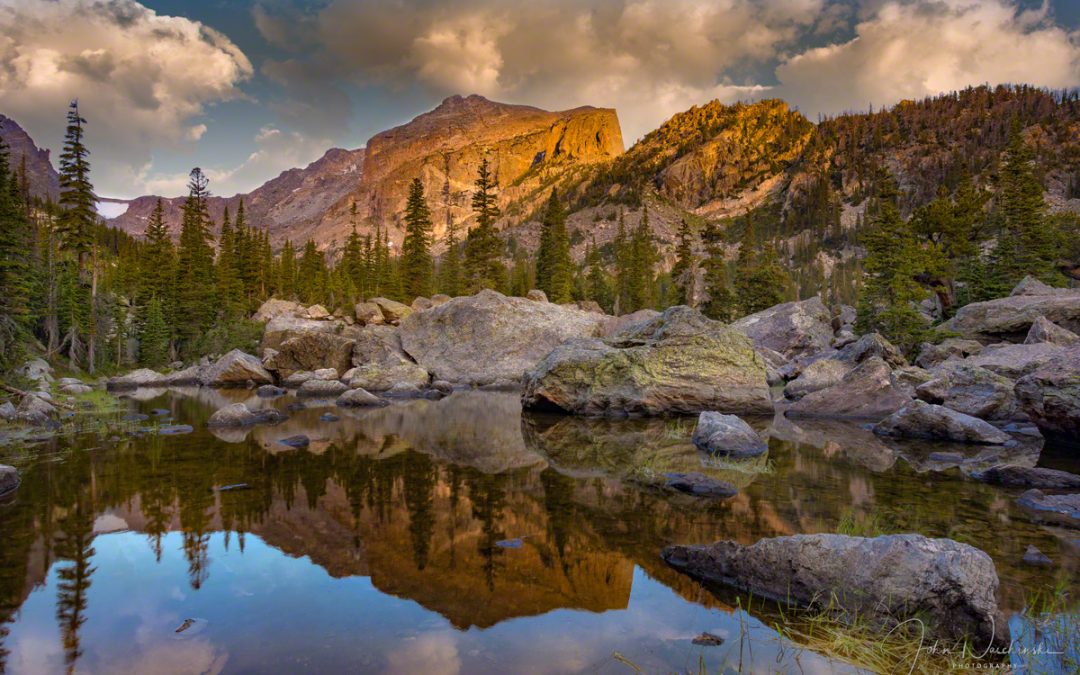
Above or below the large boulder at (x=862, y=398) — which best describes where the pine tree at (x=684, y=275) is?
above

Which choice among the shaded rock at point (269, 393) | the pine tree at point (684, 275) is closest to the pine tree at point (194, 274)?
the shaded rock at point (269, 393)

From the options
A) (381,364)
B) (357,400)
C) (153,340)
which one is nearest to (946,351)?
(357,400)

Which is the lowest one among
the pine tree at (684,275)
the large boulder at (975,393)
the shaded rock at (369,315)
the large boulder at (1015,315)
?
the large boulder at (975,393)

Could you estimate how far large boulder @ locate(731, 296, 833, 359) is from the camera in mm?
36000

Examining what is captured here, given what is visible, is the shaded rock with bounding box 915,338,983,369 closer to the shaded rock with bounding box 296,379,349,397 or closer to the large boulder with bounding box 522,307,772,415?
the large boulder with bounding box 522,307,772,415

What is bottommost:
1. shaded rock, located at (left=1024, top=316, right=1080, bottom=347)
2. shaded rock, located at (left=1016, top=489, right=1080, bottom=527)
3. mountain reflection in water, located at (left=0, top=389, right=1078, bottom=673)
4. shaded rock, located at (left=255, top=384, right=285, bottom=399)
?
mountain reflection in water, located at (left=0, top=389, right=1078, bottom=673)

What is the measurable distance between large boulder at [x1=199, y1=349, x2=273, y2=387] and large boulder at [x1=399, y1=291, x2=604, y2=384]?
9.13 m

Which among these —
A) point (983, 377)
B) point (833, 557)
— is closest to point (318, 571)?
point (833, 557)

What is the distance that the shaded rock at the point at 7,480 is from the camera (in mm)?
9362

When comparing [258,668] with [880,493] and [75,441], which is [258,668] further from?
[75,441]

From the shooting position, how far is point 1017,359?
58.0 ft

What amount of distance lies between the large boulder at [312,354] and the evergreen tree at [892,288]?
30538 millimetres

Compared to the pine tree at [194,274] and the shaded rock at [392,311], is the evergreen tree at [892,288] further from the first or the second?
the pine tree at [194,274]

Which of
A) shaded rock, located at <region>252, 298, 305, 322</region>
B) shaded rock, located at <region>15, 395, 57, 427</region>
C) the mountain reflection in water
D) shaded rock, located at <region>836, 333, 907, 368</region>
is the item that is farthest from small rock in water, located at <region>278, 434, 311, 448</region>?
shaded rock, located at <region>252, 298, 305, 322</region>
